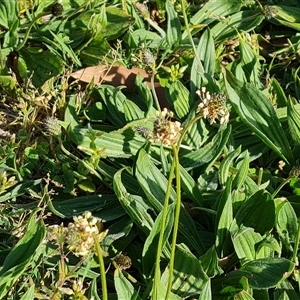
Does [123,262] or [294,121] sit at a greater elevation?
[294,121]

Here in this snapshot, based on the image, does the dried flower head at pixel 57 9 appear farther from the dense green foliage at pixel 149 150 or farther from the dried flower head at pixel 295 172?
the dried flower head at pixel 295 172

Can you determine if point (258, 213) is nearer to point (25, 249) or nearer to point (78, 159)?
point (78, 159)

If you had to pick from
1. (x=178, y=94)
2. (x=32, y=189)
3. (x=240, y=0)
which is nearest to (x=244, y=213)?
(x=178, y=94)

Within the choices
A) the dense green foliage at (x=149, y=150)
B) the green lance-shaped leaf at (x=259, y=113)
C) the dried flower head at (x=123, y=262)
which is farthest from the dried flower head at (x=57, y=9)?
the dried flower head at (x=123, y=262)

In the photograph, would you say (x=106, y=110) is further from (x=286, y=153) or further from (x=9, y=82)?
(x=286, y=153)

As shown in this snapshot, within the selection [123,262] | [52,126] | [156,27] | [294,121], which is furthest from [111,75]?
[123,262]

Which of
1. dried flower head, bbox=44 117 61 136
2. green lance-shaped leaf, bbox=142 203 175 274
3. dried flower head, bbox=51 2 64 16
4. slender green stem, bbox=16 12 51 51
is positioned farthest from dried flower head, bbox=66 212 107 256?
dried flower head, bbox=51 2 64 16
